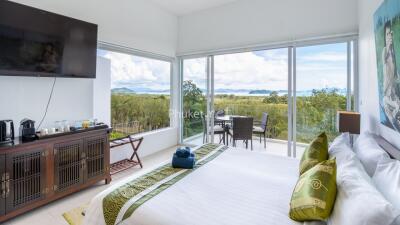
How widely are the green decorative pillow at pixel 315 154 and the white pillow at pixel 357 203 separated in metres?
0.26

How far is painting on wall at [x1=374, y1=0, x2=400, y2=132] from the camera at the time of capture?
5.03 ft

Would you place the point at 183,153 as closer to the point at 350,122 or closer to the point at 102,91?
the point at 350,122

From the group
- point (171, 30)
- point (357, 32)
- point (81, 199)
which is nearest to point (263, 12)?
point (357, 32)

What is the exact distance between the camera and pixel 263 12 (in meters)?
4.29

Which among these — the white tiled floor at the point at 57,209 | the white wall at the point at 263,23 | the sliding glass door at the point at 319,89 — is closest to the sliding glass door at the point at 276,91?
the sliding glass door at the point at 319,89

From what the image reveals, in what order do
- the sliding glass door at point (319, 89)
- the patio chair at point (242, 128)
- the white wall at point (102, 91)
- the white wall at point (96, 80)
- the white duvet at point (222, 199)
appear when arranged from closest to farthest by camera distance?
the white duvet at point (222, 199), the white wall at point (96, 80), the white wall at point (102, 91), the sliding glass door at point (319, 89), the patio chair at point (242, 128)

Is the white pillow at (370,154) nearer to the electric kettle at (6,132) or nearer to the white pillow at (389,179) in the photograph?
the white pillow at (389,179)

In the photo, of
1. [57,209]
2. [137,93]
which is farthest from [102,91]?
[57,209]

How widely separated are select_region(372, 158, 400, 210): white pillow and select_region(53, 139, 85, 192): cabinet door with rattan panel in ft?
9.92

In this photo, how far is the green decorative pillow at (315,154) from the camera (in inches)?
69.6

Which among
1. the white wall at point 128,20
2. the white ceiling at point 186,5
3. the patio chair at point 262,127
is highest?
the white ceiling at point 186,5

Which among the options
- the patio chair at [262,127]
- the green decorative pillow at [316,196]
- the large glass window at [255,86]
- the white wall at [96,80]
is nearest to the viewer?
the green decorative pillow at [316,196]

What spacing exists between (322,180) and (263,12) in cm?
386

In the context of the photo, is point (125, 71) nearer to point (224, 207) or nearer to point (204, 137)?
point (204, 137)
